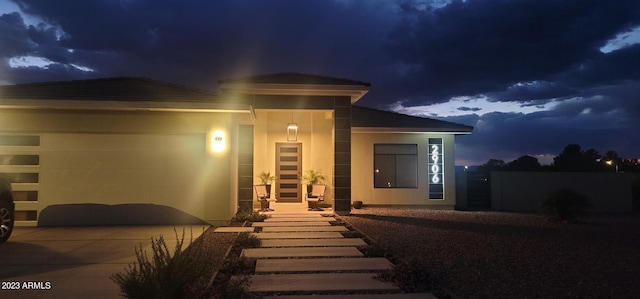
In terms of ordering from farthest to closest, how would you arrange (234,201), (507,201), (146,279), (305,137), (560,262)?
(507,201) < (305,137) < (234,201) < (560,262) < (146,279)

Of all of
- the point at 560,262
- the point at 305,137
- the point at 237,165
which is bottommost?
the point at 560,262

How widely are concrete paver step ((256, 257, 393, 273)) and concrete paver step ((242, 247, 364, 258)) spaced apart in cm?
32

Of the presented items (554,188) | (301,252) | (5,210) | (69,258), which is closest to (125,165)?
(5,210)

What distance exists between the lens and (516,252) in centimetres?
752

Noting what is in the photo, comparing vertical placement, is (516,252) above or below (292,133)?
below

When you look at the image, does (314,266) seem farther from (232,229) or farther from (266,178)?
(266,178)

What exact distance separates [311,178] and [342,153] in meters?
2.03

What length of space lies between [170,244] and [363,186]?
28.0 ft

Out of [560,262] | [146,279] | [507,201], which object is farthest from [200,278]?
[507,201]

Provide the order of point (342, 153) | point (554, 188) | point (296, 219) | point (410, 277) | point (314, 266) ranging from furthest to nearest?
point (554, 188), point (342, 153), point (296, 219), point (314, 266), point (410, 277)

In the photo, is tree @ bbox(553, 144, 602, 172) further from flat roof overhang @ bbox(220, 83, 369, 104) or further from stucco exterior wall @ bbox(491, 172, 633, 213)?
flat roof overhang @ bbox(220, 83, 369, 104)

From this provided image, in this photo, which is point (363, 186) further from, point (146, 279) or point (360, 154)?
point (146, 279)

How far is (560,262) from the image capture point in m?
6.78

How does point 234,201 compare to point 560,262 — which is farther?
point 234,201
